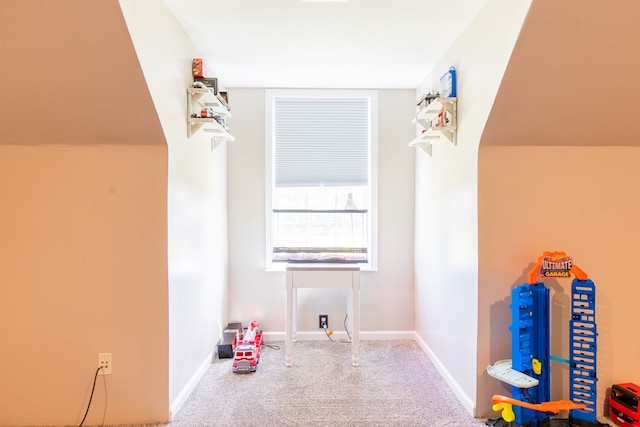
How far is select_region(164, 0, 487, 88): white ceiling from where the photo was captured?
1.94 metres

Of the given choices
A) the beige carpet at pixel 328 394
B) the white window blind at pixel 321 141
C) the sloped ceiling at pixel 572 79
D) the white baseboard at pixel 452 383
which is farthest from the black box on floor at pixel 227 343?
the sloped ceiling at pixel 572 79

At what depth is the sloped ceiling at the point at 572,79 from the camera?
1477 mm

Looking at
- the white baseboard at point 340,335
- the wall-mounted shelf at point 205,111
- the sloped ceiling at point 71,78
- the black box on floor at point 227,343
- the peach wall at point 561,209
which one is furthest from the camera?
the white baseboard at point 340,335

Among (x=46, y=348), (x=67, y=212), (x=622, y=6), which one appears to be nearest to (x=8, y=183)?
(x=67, y=212)

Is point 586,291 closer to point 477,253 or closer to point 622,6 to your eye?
point 477,253

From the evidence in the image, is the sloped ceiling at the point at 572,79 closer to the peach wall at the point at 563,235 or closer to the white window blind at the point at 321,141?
the peach wall at the point at 563,235

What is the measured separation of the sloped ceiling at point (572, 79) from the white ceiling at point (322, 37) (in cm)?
51

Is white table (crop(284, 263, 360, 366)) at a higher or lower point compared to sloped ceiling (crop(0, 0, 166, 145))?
lower

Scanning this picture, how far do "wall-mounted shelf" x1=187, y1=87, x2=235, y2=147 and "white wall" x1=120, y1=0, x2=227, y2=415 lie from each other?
0.05 m

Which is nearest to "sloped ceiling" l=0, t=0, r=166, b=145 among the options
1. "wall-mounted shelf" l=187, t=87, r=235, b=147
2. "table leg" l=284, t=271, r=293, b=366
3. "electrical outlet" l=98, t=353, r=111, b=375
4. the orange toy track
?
"wall-mounted shelf" l=187, t=87, r=235, b=147

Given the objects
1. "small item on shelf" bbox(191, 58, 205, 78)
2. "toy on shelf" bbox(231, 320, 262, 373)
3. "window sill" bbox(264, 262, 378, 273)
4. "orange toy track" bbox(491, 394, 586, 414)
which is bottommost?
Result: "toy on shelf" bbox(231, 320, 262, 373)

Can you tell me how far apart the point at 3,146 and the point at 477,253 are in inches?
106

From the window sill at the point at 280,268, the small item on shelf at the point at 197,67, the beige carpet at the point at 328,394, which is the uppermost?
the small item on shelf at the point at 197,67

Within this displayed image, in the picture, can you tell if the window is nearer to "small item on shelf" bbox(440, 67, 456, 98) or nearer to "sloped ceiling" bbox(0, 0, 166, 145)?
"small item on shelf" bbox(440, 67, 456, 98)
